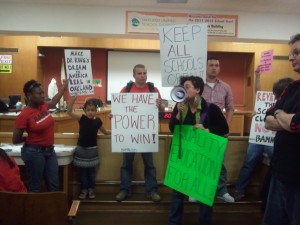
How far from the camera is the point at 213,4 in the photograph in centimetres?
532

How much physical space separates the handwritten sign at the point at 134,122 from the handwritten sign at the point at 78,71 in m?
0.44

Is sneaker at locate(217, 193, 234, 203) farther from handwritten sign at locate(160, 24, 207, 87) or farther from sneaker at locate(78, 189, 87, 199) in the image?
sneaker at locate(78, 189, 87, 199)

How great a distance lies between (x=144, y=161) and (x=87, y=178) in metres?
0.66

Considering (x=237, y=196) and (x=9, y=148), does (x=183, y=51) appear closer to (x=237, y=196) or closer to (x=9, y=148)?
(x=237, y=196)

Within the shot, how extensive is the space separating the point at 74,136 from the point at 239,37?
11.7 feet

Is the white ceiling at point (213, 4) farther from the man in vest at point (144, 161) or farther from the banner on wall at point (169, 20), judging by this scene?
the man in vest at point (144, 161)

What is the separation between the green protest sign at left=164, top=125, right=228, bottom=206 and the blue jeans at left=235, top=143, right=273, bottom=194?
1.14 metres

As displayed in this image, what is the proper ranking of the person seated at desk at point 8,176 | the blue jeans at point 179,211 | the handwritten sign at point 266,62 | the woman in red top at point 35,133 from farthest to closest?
1. the handwritten sign at point 266,62
2. the woman in red top at point 35,133
3. the blue jeans at point 179,211
4. the person seated at desk at point 8,176

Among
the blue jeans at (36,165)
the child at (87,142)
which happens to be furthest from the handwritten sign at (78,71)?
the blue jeans at (36,165)

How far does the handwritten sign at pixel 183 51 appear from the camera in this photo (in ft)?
9.76

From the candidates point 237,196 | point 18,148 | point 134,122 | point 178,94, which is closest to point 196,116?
point 178,94

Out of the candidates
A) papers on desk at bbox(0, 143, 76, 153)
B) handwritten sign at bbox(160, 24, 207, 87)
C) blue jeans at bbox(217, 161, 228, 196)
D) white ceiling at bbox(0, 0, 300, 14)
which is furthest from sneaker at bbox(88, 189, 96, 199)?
white ceiling at bbox(0, 0, 300, 14)

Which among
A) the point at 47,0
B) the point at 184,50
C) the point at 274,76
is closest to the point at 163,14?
the point at 47,0

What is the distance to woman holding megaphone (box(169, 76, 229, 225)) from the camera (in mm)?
2559
